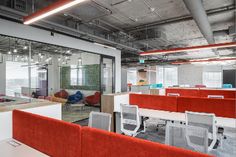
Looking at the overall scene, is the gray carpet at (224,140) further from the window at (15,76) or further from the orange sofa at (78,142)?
the window at (15,76)

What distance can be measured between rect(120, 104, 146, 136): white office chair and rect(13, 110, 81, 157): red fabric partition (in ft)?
6.17

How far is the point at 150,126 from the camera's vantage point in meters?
5.34

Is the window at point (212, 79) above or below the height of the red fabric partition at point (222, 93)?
above

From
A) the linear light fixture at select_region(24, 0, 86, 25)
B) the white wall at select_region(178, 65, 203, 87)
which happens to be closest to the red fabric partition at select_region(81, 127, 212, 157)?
the linear light fixture at select_region(24, 0, 86, 25)

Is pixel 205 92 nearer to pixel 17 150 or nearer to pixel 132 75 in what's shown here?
pixel 17 150

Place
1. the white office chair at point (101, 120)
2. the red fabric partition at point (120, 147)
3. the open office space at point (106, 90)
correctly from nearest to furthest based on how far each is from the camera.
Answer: the red fabric partition at point (120, 147) < the open office space at point (106, 90) < the white office chair at point (101, 120)

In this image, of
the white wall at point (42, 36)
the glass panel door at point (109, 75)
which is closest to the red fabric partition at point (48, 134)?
the white wall at point (42, 36)

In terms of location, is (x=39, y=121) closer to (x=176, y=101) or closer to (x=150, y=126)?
(x=176, y=101)

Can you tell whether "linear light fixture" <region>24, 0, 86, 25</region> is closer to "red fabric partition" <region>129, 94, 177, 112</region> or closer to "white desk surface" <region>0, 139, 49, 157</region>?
"white desk surface" <region>0, 139, 49, 157</region>

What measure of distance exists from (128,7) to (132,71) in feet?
46.5

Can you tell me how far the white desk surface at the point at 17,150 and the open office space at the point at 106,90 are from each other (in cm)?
1

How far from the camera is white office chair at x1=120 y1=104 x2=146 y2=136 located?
3.39 meters

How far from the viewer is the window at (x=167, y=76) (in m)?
15.6

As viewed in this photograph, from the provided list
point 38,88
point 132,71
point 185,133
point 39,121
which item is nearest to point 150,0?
point 185,133
